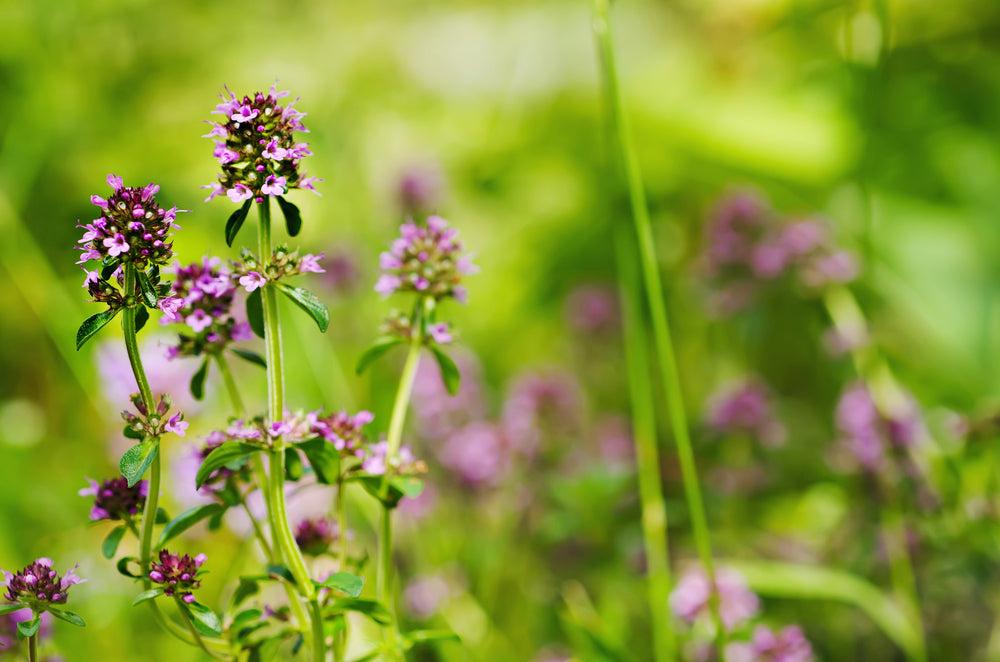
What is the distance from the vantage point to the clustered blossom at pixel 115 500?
16.5 inches

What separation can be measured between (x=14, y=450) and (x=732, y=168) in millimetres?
1337

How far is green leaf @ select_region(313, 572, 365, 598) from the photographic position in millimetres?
385

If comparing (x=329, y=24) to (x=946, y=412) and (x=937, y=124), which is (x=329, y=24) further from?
(x=946, y=412)

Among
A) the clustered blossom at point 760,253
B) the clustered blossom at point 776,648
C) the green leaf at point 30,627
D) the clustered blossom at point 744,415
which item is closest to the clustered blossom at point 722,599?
the clustered blossom at point 776,648

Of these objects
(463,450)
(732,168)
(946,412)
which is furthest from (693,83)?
(463,450)

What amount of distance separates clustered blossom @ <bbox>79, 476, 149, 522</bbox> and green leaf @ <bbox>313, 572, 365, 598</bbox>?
0.36ft

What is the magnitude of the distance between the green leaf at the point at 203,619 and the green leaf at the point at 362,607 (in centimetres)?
6

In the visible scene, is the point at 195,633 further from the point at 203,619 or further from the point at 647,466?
the point at 647,466

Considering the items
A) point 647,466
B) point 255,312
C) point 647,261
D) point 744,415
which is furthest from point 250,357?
point 744,415

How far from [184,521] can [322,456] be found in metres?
0.09

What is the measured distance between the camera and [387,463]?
0.45 metres

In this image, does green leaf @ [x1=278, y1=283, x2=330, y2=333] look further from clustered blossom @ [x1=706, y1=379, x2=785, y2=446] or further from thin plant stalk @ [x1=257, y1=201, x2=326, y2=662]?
clustered blossom @ [x1=706, y1=379, x2=785, y2=446]

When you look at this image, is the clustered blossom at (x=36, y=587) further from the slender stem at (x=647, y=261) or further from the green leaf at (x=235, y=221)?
the slender stem at (x=647, y=261)

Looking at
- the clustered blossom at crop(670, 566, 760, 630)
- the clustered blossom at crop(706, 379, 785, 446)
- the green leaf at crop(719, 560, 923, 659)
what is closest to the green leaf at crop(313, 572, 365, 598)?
the green leaf at crop(719, 560, 923, 659)
